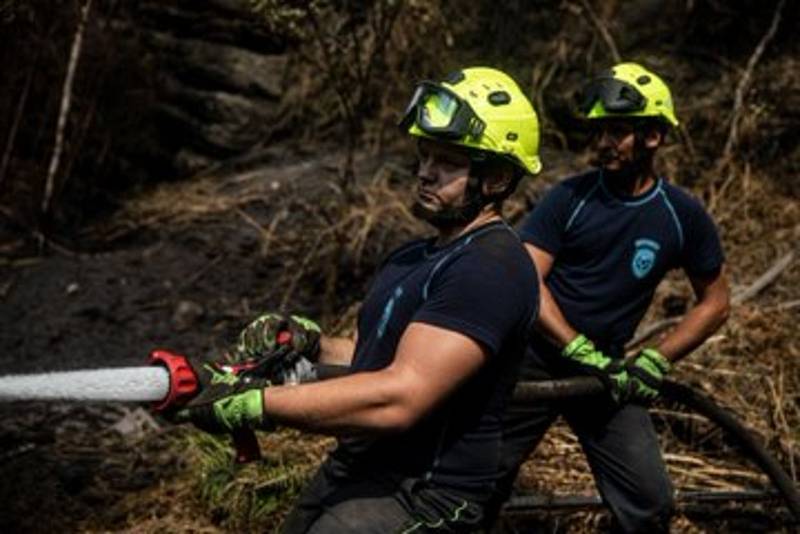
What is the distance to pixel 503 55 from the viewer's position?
33.4ft

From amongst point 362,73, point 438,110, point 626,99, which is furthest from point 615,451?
point 362,73

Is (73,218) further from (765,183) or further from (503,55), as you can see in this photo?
(765,183)

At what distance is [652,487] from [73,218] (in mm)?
5703

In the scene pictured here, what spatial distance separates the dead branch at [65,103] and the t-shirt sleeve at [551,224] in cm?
412

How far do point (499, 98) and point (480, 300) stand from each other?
71cm

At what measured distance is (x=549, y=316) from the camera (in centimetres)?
460

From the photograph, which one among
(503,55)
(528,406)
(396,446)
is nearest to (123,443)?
(528,406)

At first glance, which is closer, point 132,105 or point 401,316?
point 401,316

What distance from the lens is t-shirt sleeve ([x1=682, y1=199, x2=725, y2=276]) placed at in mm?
4660

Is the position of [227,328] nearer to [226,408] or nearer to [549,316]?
[549,316]

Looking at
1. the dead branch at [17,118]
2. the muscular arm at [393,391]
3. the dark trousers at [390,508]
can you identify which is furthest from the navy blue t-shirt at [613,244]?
the dead branch at [17,118]

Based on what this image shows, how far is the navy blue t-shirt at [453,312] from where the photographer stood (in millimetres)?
2820

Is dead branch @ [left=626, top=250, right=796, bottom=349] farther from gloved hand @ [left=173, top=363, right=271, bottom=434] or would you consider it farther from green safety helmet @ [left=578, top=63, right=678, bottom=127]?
gloved hand @ [left=173, top=363, right=271, bottom=434]

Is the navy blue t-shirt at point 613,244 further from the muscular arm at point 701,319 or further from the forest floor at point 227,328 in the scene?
the forest floor at point 227,328
